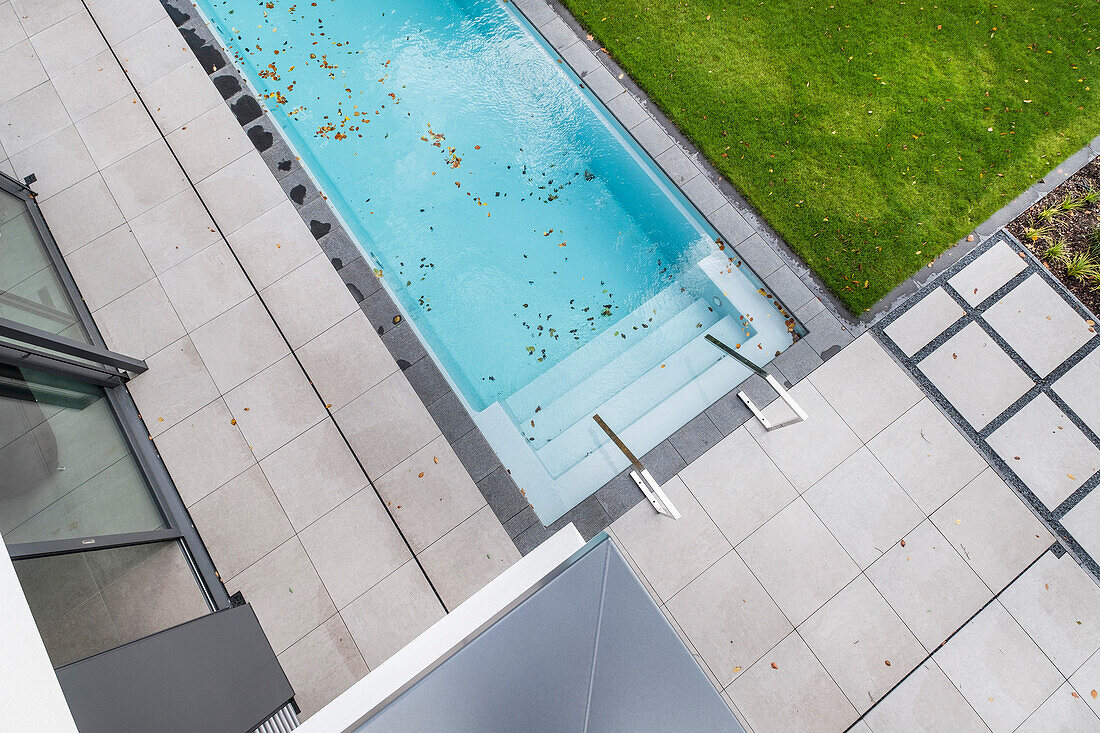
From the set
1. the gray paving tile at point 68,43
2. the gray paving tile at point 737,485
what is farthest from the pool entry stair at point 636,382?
the gray paving tile at point 68,43

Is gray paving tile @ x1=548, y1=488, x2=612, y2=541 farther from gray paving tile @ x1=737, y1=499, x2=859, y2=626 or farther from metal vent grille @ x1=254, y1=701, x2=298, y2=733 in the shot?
metal vent grille @ x1=254, y1=701, x2=298, y2=733

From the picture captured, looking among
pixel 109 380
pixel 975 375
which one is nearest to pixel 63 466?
pixel 109 380

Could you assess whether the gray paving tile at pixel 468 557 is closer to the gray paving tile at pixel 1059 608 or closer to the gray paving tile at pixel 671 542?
the gray paving tile at pixel 671 542

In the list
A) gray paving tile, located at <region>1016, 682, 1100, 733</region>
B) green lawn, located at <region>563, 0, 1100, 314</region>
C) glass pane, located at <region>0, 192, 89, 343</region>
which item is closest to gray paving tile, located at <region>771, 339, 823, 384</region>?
green lawn, located at <region>563, 0, 1100, 314</region>


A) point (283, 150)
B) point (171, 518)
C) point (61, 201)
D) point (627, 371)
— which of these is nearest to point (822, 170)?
point (627, 371)

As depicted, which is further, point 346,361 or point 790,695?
point 346,361

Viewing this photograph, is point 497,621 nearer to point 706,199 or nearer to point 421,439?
point 421,439

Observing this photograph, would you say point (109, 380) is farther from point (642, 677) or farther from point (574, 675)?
point (642, 677)
